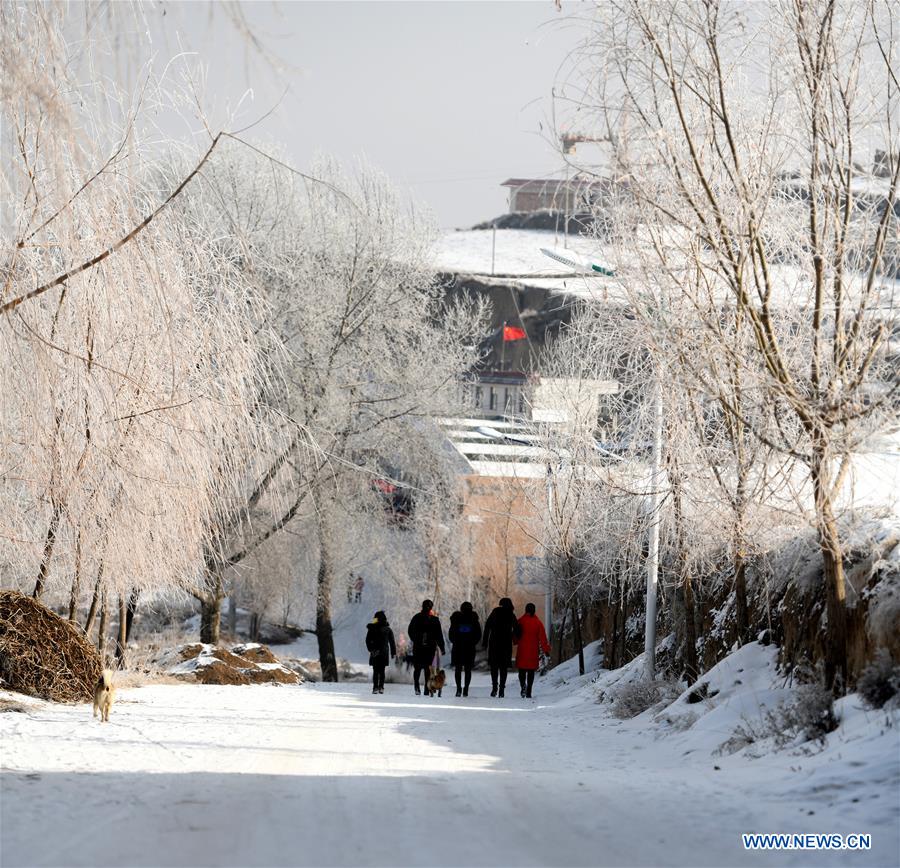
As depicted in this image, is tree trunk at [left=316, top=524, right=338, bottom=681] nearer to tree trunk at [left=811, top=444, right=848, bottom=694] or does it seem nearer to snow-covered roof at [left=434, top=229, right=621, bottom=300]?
tree trunk at [left=811, top=444, right=848, bottom=694]

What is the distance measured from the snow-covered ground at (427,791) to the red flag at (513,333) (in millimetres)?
59393

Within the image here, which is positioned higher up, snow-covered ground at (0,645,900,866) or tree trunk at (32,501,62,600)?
tree trunk at (32,501,62,600)

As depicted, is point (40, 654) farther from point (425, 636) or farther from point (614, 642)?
point (614, 642)

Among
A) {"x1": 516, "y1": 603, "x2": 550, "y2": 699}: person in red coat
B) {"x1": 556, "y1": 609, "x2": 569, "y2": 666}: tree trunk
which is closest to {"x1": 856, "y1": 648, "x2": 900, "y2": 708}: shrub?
{"x1": 516, "y1": 603, "x2": 550, "y2": 699}: person in red coat

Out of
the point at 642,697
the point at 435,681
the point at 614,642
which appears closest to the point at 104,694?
the point at 642,697

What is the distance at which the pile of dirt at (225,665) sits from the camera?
19.5m

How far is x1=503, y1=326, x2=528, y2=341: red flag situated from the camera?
7088 centimetres

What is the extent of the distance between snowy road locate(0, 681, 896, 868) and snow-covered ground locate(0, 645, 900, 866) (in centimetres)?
Answer: 2

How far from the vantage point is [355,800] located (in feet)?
21.8

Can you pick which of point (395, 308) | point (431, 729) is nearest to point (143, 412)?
point (431, 729)

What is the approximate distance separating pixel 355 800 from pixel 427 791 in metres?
0.62

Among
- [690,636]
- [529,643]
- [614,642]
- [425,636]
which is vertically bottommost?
[614,642]

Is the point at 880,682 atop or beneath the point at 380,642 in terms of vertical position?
atop

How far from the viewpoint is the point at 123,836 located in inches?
213
